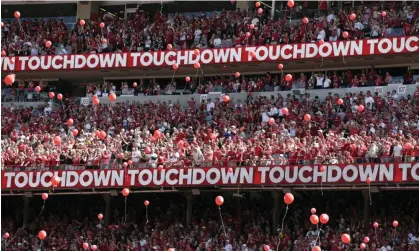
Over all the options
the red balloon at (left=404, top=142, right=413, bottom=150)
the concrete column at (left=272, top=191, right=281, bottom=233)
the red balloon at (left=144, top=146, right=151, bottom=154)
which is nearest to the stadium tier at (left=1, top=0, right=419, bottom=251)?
the concrete column at (left=272, top=191, right=281, bottom=233)

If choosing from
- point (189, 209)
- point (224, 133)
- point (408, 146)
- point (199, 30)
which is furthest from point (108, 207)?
point (408, 146)

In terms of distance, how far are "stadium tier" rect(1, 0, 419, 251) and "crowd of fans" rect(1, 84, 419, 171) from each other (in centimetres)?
6

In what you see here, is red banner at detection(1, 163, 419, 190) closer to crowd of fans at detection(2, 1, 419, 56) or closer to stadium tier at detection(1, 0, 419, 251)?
stadium tier at detection(1, 0, 419, 251)

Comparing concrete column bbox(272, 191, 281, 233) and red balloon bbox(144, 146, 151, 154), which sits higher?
red balloon bbox(144, 146, 151, 154)

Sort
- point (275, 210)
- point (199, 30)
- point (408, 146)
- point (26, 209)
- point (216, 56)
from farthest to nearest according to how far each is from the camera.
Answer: point (199, 30)
point (216, 56)
point (26, 209)
point (275, 210)
point (408, 146)

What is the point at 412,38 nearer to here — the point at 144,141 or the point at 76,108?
the point at 144,141

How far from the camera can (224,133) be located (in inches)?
994

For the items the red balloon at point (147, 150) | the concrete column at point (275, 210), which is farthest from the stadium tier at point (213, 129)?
the red balloon at point (147, 150)

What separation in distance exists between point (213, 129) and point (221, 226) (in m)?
3.89

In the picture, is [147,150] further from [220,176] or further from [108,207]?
[108,207]

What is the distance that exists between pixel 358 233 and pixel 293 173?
2.70 m

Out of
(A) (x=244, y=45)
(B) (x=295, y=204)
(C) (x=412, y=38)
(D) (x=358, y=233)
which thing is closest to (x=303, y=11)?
(A) (x=244, y=45)

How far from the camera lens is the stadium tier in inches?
864

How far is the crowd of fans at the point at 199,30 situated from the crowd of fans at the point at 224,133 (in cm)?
266
